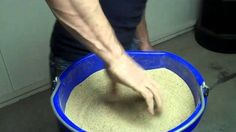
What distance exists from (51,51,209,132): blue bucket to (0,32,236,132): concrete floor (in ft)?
2.56

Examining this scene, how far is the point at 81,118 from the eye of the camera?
0.69 m

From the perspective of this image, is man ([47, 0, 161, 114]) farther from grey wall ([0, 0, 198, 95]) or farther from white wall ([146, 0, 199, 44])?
white wall ([146, 0, 199, 44])

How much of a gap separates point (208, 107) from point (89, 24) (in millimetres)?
1175

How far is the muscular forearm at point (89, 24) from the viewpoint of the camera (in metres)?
0.54

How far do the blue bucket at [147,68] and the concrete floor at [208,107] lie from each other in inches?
30.7

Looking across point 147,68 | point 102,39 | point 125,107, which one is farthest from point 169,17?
point 102,39

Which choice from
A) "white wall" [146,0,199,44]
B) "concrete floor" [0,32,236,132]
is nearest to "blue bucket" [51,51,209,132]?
"concrete floor" [0,32,236,132]

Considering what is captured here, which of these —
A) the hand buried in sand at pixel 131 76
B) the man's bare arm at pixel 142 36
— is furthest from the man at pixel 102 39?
the man's bare arm at pixel 142 36

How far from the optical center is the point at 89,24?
0.55 m

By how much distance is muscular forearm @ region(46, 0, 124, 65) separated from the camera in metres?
0.54

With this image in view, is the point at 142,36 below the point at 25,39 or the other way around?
the other way around

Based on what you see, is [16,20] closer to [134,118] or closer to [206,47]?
[134,118]

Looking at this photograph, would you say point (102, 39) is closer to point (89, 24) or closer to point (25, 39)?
point (89, 24)

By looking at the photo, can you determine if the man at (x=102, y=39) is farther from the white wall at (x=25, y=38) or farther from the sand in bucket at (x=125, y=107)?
the white wall at (x=25, y=38)
